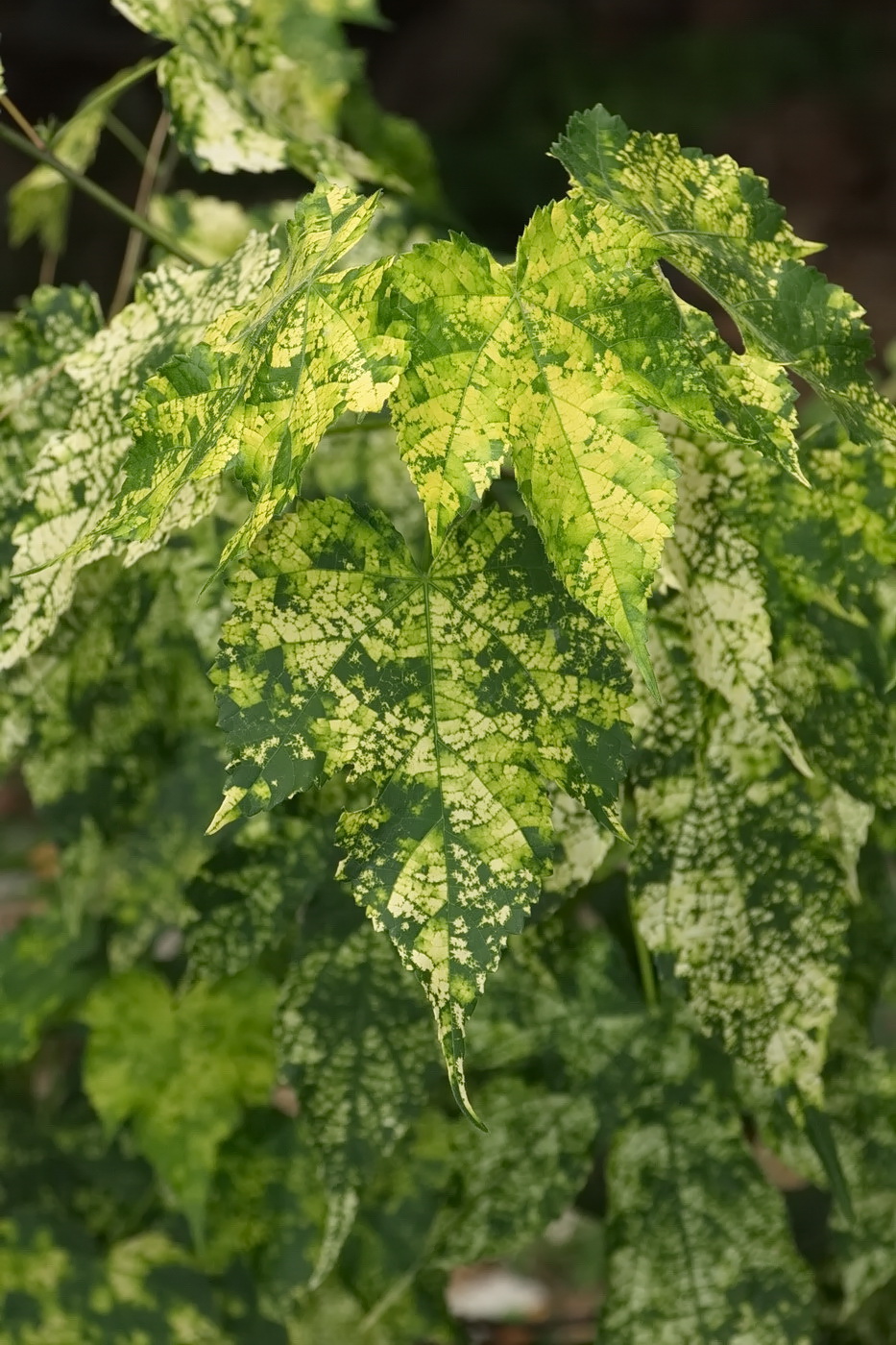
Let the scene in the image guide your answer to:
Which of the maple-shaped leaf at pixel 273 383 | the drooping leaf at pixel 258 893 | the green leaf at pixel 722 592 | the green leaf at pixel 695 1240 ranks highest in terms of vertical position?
the maple-shaped leaf at pixel 273 383

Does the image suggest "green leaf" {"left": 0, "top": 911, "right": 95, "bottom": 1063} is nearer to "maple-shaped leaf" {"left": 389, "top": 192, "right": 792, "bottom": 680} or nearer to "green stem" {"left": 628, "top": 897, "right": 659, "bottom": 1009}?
"green stem" {"left": 628, "top": 897, "right": 659, "bottom": 1009}

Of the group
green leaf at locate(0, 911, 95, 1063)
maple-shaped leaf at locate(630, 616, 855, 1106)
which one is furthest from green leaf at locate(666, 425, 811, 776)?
green leaf at locate(0, 911, 95, 1063)

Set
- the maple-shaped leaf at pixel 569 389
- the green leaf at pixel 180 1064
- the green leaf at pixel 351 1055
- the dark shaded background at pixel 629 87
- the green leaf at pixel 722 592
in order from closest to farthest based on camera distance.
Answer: the maple-shaped leaf at pixel 569 389 < the green leaf at pixel 722 592 < the green leaf at pixel 351 1055 < the green leaf at pixel 180 1064 < the dark shaded background at pixel 629 87

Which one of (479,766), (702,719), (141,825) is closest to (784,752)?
(702,719)

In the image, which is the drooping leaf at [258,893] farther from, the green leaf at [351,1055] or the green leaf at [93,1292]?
the green leaf at [93,1292]

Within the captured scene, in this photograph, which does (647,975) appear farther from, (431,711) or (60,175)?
(60,175)

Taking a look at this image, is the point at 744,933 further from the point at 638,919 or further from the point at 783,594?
the point at 783,594

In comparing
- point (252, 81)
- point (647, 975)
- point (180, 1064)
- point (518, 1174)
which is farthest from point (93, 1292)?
point (252, 81)

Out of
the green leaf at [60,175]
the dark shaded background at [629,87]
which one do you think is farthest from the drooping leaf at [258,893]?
the dark shaded background at [629,87]
